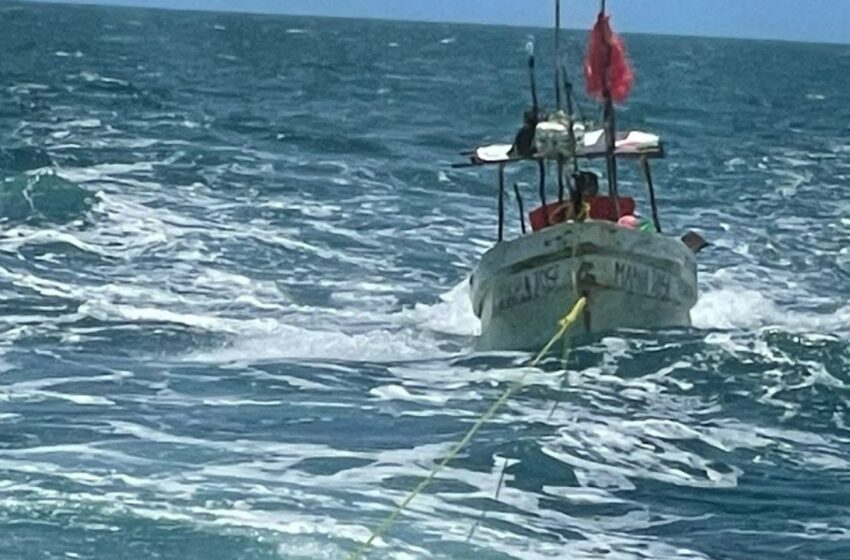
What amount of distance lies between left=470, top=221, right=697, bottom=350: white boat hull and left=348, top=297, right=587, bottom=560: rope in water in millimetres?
97

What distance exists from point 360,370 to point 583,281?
194cm

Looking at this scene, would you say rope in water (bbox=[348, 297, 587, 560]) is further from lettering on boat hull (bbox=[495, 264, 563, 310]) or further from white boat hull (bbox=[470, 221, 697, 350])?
lettering on boat hull (bbox=[495, 264, 563, 310])

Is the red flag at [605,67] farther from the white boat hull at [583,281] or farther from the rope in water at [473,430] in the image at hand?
the rope in water at [473,430]

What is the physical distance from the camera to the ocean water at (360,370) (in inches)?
448

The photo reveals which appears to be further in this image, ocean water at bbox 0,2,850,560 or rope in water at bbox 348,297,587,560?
ocean water at bbox 0,2,850,560

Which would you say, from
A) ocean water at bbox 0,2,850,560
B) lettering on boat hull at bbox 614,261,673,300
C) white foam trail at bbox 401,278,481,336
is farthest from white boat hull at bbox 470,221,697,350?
white foam trail at bbox 401,278,481,336

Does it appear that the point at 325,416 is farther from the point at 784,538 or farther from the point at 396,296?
the point at 396,296

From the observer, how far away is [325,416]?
46.6ft

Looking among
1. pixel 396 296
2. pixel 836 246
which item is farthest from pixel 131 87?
pixel 396 296

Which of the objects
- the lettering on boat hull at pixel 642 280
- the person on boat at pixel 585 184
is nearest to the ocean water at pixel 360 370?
the lettering on boat hull at pixel 642 280

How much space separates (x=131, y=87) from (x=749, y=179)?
21.0 m

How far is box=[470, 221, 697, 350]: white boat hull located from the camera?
15.8m

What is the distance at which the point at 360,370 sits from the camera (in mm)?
16312

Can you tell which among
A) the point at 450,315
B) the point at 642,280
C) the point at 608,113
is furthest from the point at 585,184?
the point at 450,315
